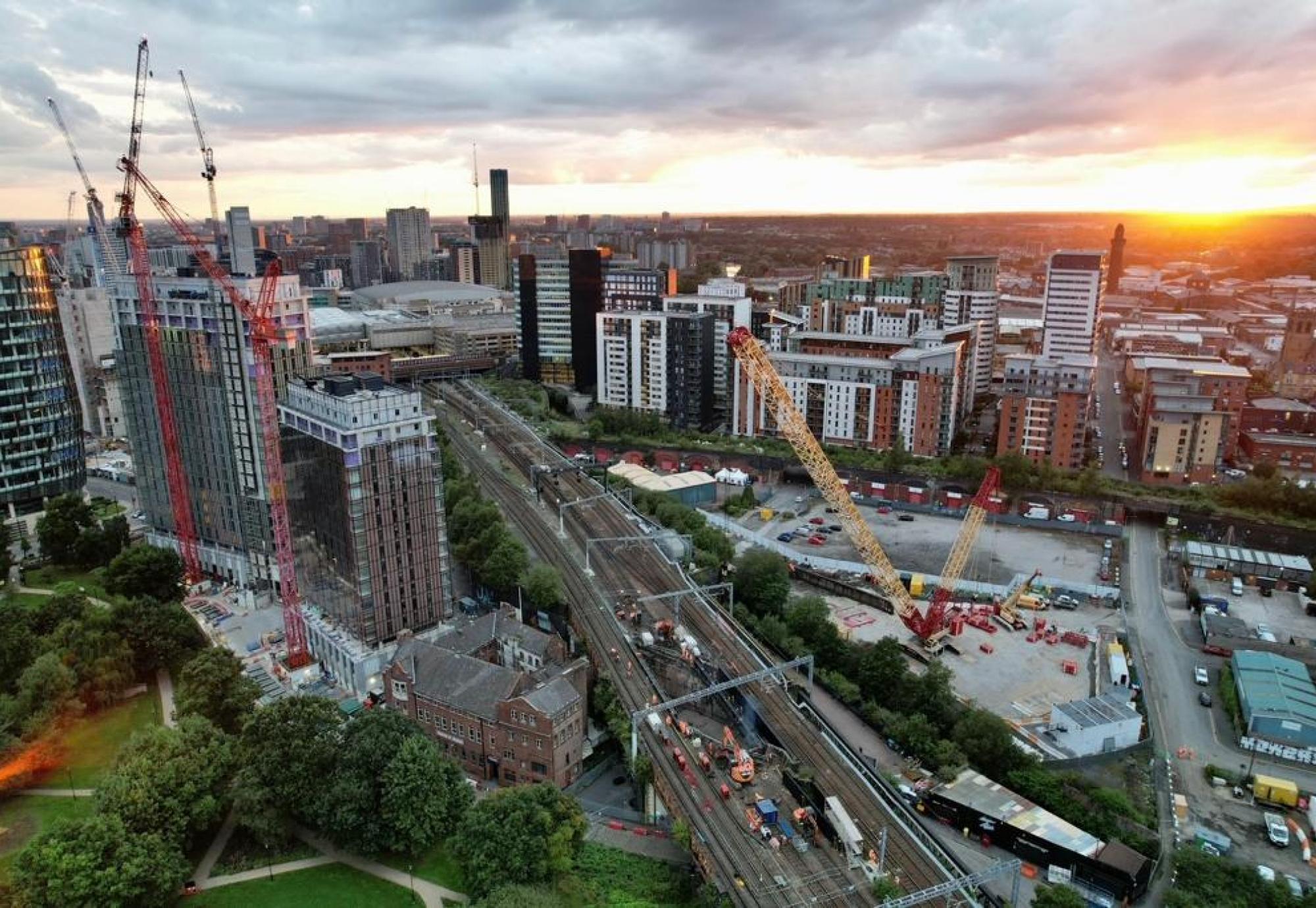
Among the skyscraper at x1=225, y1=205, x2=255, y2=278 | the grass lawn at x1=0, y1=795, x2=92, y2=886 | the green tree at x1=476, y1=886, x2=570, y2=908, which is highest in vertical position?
the skyscraper at x1=225, y1=205, x2=255, y2=278

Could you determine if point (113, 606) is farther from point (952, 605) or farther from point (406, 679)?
point (952, 605)

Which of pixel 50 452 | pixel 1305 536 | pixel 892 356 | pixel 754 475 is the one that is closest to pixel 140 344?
pixel 50 452

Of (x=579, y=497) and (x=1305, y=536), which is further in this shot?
(x=579, y=497)

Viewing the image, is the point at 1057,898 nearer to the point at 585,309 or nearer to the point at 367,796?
the point at 367,796

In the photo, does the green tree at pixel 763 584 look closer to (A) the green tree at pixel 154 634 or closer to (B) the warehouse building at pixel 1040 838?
(B) the warehouse building at pixel 1040 838

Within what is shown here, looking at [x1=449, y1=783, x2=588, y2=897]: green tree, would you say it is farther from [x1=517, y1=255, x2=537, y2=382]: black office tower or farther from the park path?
[x1=517, y1=255, x2=537, y2=382]: black office tower

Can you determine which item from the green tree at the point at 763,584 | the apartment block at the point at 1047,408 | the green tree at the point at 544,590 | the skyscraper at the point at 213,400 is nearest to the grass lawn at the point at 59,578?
the skyscraper at the point at 213,400

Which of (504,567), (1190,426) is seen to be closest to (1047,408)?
(1190,426)

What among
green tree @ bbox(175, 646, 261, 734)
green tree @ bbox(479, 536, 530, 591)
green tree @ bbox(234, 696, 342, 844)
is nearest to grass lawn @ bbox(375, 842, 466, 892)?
green tree @ bbox(234, 696, 342, 844)
